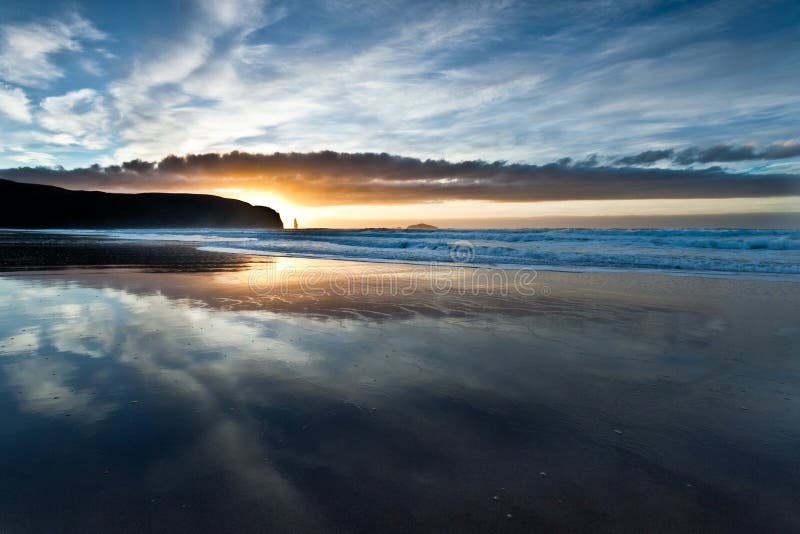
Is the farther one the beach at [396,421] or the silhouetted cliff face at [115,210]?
the silhouetted cliff face at [115,210]

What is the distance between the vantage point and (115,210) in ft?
443

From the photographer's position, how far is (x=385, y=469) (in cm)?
251

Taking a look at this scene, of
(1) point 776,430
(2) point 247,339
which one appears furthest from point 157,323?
(1) point 776,430

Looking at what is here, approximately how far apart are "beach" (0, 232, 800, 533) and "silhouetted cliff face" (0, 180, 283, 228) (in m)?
133

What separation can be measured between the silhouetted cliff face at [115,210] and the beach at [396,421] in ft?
436

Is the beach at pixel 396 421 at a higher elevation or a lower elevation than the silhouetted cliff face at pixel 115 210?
lower

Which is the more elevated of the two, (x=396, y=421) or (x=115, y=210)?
(x=115, y=210)

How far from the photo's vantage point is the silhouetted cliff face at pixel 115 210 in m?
113

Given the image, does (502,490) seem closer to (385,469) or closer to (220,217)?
(385,469)

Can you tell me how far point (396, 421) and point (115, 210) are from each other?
16228 centimetres

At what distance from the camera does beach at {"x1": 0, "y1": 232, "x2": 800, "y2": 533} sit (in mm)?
2168

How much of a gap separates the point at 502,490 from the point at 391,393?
148cm

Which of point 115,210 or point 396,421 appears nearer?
point 396,421

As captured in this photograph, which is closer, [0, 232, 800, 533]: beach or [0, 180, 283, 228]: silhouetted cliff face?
[0, 232, 800, 533]: beach
